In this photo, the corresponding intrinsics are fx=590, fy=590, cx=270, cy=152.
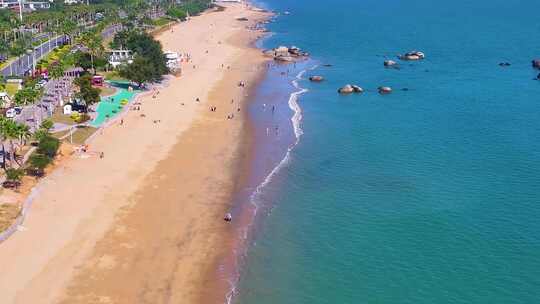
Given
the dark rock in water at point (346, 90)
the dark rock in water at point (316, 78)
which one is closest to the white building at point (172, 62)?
the dark rock in water at point (316, 78)

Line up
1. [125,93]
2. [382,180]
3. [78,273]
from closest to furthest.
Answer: [78,273]
[382,180]
[125,93]

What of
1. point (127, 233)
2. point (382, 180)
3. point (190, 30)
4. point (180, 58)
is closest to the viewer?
point (127, 233)

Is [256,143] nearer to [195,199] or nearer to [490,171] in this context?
[195,199]

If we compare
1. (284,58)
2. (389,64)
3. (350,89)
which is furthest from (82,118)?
(389,64)

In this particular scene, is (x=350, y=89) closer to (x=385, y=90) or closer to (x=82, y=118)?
(x=385, y=90)

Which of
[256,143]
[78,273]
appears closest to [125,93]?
[256,143]

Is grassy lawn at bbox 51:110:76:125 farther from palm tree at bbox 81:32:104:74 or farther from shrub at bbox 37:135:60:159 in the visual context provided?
palm tree at bbox 81:32:104:74

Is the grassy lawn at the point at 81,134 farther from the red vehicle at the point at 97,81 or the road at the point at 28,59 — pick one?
the road at the point at 28,59
